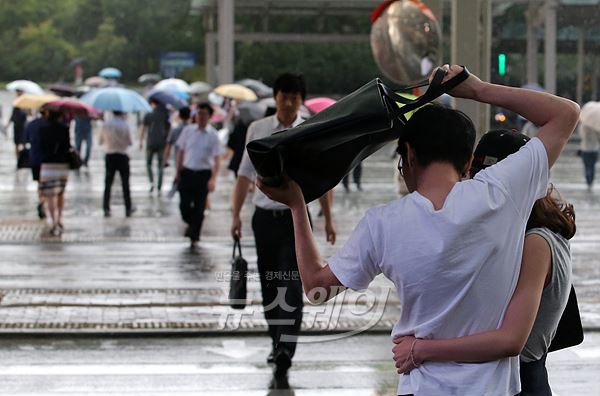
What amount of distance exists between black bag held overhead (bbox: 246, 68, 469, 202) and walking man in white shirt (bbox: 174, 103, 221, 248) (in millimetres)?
12109

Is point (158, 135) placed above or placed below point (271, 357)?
above

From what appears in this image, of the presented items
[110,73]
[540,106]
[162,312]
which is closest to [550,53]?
[110,73]

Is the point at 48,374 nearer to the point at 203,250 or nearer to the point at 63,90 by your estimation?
the point at 203,250

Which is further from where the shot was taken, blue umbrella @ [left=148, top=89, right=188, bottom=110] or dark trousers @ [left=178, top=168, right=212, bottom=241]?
blue umbrella @ [left=148, top=89, right=188, bottom=110]

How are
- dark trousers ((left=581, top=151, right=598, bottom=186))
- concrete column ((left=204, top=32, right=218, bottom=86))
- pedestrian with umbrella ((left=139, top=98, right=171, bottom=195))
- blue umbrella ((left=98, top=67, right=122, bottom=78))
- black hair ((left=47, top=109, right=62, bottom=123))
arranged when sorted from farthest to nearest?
blue umbrella ((left=98, top=67, right=122, bottom=78)) < concrete column ((left=204, top=32, right=218, bottom=86)) < dark trousers ((left=581, top=151, right=598, bottom=186)) < pedestrian with umbrella ((left=139, top=98, right=171, bottom=195)) < black hair ((left=47, top=109, right=62, bottom=123))

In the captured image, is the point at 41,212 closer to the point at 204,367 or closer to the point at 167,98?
the point at 167,98

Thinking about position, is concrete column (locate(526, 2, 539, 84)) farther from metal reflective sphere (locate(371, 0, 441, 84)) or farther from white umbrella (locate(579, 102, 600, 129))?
metal reflective sphere (locate(371, 0, 441, 84))

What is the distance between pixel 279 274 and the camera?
336 inches

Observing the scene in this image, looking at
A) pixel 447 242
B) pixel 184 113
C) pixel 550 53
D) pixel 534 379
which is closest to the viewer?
pixel 447 242

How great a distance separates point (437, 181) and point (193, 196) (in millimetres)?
12414

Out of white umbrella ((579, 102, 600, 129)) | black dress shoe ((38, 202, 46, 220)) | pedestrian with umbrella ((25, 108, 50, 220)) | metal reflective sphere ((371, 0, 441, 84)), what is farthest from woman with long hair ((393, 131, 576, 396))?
white umbrella ((579, 102, 600, 129))

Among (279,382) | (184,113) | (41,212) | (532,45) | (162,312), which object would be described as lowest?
(41,212)

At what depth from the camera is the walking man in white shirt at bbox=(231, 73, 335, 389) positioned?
8.40 metres

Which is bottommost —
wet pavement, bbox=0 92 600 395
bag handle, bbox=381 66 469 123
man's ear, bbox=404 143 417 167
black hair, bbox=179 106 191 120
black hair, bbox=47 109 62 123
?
wet pavement, bbox=0 92 600 395
